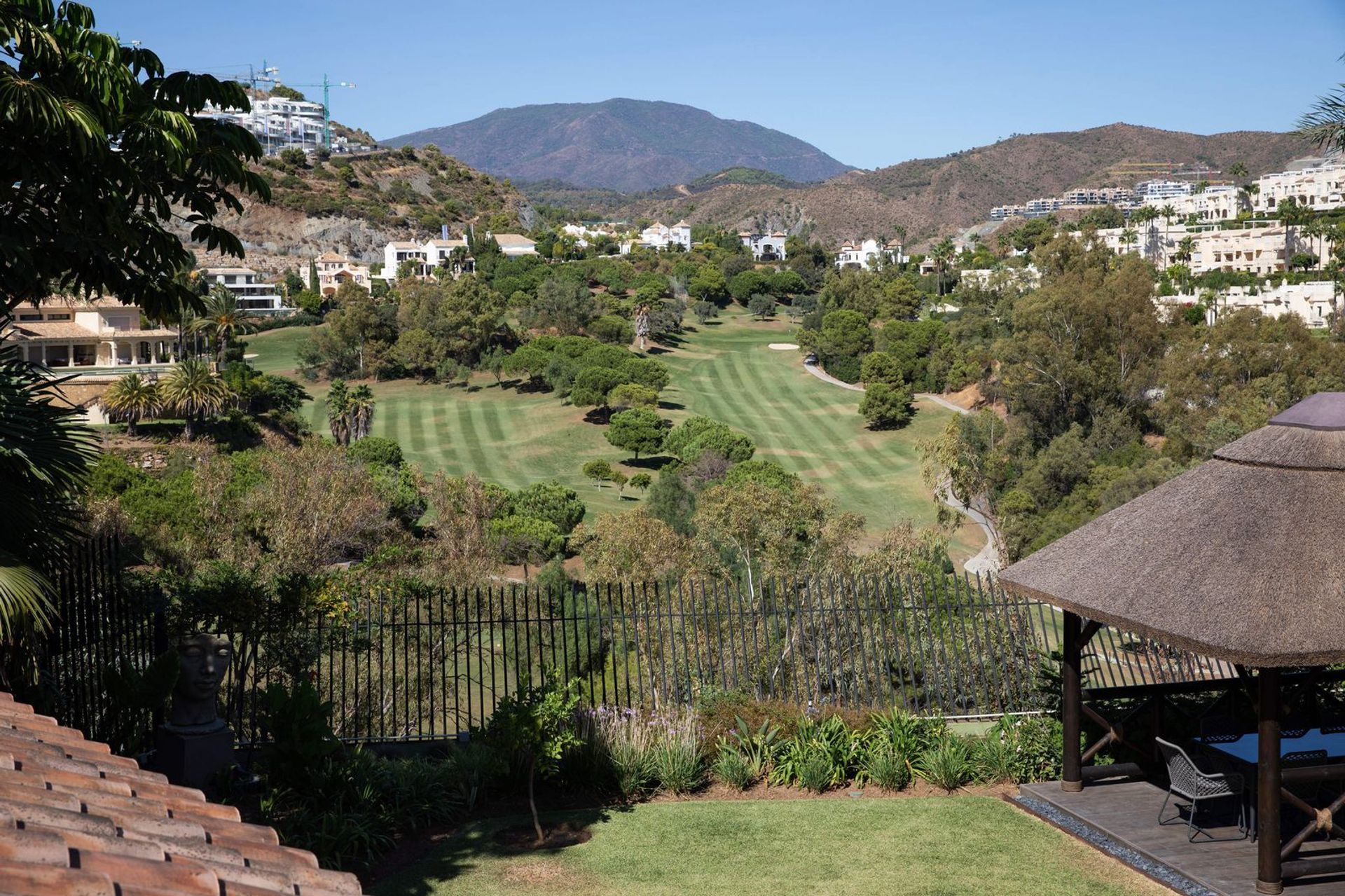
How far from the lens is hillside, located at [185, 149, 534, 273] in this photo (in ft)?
448

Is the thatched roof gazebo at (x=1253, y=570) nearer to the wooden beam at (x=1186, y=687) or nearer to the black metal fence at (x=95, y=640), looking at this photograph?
the wooden beam at (x=1186, y=687)

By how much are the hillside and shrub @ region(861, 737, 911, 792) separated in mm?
122535

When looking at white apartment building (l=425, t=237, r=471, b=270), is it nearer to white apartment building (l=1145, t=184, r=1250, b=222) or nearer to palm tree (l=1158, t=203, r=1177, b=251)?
palm tree (l=1158, t=203, r=1177, b=251)

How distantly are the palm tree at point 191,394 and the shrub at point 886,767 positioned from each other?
50915mm

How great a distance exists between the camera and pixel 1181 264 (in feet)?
367

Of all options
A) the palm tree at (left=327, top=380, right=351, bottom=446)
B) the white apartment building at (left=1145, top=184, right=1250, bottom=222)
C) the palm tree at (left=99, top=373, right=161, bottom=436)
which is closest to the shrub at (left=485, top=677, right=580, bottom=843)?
the palm tree at (left=99, top=373, right=161, bottom=436)

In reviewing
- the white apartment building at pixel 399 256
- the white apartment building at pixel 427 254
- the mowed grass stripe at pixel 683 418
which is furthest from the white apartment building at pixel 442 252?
the mowed grass stripe at pixel 683 418

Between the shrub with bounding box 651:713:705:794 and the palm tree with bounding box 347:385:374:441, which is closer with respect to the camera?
the shrub with bounding box 651:713:705:794

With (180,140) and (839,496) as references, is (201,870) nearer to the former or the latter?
(180,140)

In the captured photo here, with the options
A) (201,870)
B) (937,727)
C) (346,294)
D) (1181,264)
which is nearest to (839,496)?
(346,294)

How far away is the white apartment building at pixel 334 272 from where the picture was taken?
120562 millimetres

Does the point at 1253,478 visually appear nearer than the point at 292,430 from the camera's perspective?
Yes

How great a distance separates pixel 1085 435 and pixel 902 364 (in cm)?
2393

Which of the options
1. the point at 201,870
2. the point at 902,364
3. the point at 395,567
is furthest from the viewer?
the point at 902,364
